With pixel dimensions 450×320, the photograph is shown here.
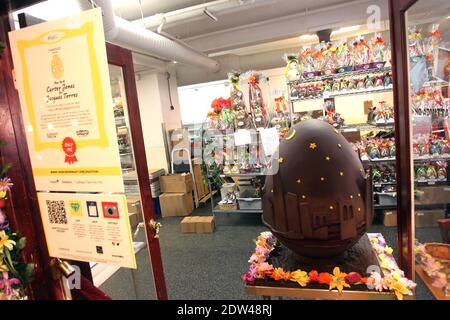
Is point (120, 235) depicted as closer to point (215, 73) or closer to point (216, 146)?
point (216, 146)

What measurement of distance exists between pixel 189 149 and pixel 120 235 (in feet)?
13.5

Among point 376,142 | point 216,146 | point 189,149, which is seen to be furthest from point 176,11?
point 376,142

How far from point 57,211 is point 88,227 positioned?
167mm

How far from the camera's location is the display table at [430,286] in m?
0.95

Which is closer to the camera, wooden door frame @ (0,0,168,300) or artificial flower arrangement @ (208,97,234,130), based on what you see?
wooden door frame @ (0,0,168,300)

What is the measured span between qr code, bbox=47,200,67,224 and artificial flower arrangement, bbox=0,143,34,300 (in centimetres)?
13

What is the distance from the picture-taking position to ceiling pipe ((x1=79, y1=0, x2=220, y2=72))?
2.42 m

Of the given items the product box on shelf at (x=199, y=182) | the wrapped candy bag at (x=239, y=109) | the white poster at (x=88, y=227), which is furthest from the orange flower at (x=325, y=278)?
the product box on shelf at (x=199, y=182)

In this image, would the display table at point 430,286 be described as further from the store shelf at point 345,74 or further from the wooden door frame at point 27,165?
the store shelf at point 345,74

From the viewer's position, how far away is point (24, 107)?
112 cm

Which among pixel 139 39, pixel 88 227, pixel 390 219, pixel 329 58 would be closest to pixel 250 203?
pixel 390 219

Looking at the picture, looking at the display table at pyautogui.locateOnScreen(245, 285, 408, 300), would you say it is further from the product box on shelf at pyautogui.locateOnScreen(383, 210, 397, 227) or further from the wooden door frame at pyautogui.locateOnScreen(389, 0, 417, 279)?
the product box on shelf at pyautogui.locateOnScreen(383, 210, 397, 227)

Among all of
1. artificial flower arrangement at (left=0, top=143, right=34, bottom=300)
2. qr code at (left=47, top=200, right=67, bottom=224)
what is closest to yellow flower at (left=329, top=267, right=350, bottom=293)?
qr code at (left=47, top=200, right=67, bottom=224)

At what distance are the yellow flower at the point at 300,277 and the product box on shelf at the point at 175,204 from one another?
12.5 ft
